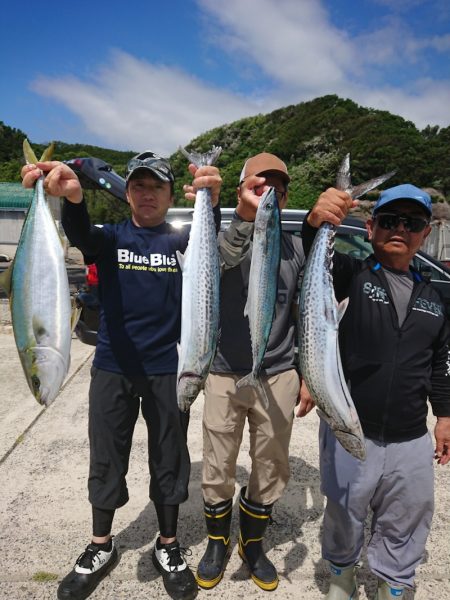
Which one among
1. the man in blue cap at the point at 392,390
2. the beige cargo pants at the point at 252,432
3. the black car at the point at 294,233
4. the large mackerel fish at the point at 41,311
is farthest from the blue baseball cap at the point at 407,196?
the black car at the point at 294,233

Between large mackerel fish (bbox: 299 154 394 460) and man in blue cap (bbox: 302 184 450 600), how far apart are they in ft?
0.77

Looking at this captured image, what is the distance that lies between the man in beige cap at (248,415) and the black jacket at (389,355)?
38 centimetres

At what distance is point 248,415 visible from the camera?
8.07ft

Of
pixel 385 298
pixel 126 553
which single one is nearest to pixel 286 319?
pixel 385 298

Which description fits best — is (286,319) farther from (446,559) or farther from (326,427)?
(446,559)

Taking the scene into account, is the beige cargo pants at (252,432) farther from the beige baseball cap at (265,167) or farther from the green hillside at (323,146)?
the green hillside at (323,146)

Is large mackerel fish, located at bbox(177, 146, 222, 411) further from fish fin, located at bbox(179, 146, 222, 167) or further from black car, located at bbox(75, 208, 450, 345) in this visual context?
black car, located at bbox(75, 208, 450, 345)

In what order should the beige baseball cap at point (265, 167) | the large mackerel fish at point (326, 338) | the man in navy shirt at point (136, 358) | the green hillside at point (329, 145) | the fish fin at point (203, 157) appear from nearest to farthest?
1. the large mackerel fish at point (326, 338)
2. the fish fin at point (203, 157)
3. the beige baseball cap at point (265, 167)
4. the man in navy shirt at point (136, 358)
5. the green hillside at point (329, 145)

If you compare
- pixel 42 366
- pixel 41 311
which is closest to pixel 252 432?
pixel 42 366

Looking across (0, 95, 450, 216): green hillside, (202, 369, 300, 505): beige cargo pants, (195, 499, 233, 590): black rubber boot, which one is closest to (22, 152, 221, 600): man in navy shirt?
(195, 499, 233, 590): black rubber boot

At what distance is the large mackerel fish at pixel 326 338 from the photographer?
5.54ft

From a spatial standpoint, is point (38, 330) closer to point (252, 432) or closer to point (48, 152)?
point (48, 152)

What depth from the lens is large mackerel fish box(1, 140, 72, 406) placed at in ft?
5.68

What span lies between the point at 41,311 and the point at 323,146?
35983mm
